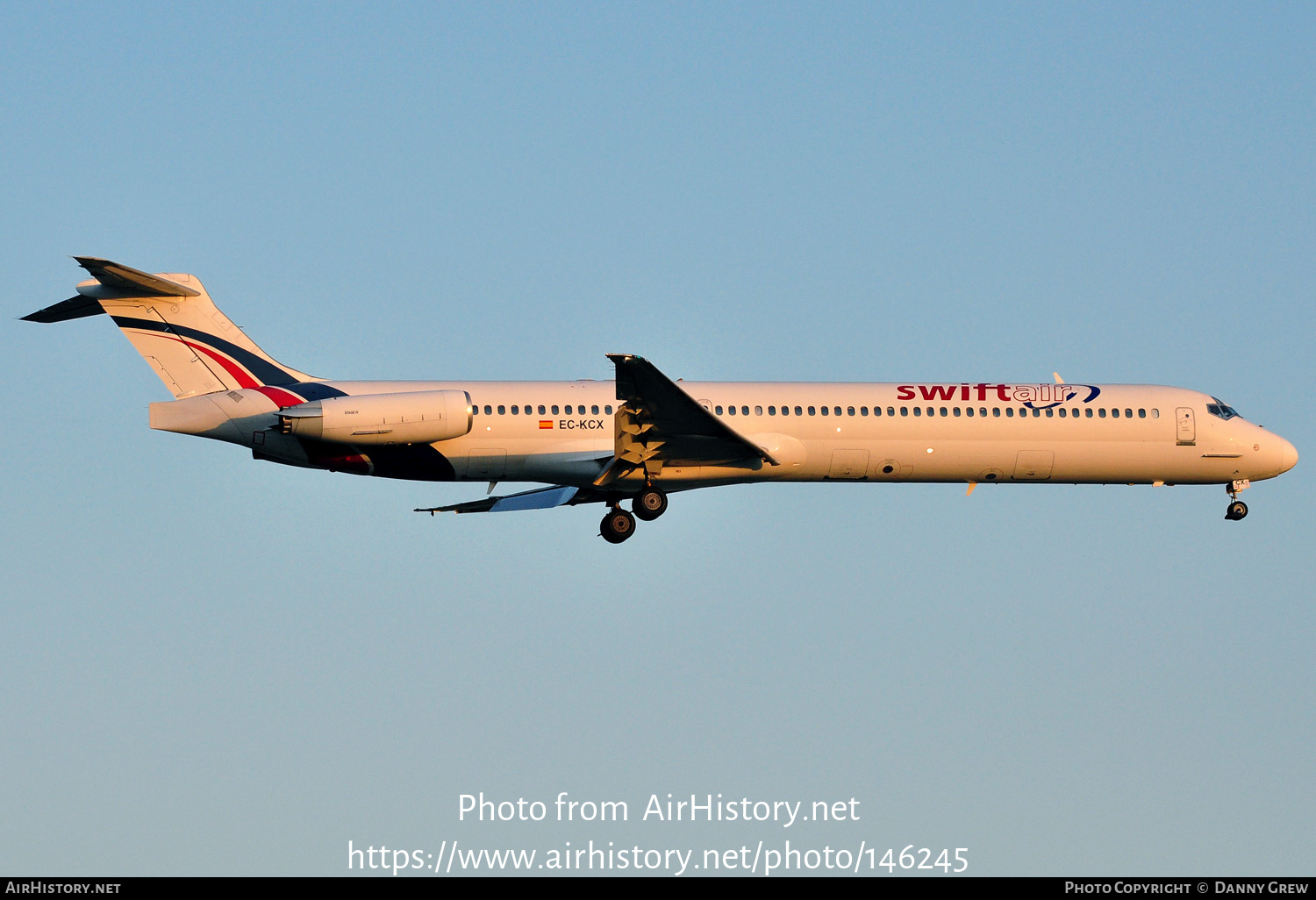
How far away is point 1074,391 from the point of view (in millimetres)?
30984

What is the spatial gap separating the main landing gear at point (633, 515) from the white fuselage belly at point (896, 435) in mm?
399

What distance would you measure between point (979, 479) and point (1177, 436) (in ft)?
14.6

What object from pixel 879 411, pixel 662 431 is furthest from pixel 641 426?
pixel 879 411

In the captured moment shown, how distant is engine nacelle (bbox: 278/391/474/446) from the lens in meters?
26.2

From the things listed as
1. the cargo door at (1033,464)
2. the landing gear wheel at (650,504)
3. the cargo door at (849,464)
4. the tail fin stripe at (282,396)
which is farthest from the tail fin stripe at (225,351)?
the cargo door at (1033,464)

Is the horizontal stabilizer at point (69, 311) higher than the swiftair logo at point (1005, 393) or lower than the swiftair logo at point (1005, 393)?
lower

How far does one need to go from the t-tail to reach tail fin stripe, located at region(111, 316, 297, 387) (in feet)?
0.05

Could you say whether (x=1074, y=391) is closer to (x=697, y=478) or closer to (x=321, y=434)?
(x=697, y=478)

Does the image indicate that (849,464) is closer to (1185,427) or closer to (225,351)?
(1185,427)

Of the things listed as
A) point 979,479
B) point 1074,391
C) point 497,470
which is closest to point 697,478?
point 497,470

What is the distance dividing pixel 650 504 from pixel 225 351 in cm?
858

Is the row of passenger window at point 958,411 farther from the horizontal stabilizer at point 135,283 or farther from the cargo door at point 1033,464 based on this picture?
the horizontal stabilizer at point 135,283

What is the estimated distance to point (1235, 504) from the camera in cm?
3180

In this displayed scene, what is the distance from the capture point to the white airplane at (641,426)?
27016 mm
